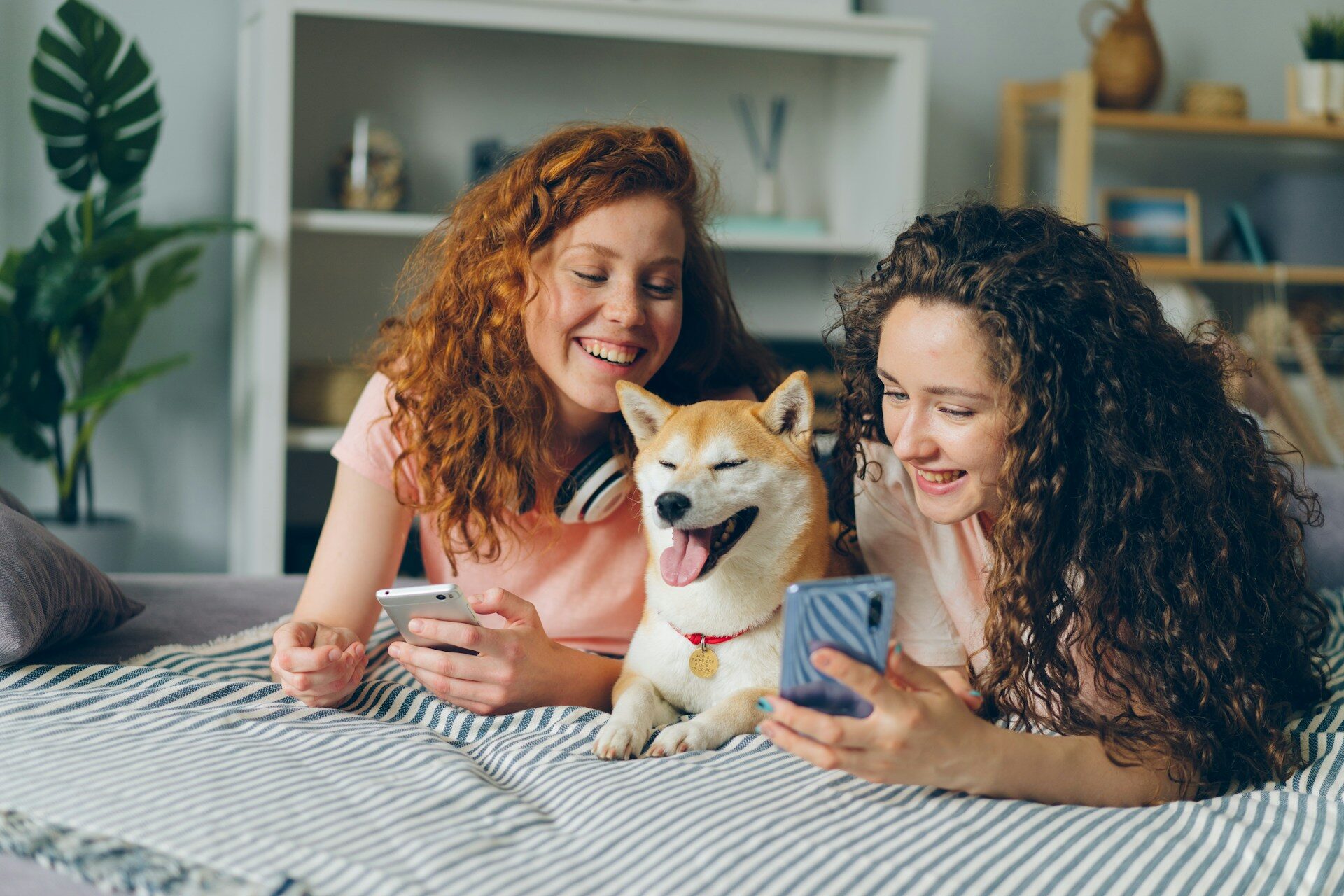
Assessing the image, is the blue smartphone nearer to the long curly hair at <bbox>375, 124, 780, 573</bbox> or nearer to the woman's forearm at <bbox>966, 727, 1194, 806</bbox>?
the woman's forearm at <bbox>966, 727, 1194, 806</bbox>

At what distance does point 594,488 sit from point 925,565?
0.44 metres

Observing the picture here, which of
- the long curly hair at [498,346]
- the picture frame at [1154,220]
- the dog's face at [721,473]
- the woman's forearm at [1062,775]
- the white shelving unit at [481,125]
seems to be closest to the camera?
the woman's forearm at [1062,775]

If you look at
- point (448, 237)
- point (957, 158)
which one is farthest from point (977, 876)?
point (957, 158)

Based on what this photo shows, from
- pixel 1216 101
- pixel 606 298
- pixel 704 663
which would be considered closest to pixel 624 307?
pixel 606 298

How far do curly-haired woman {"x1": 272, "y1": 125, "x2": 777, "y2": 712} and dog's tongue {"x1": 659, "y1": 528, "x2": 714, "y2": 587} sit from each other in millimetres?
177

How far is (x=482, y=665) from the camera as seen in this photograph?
1.19m

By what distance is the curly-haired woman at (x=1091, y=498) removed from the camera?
108 centimetres

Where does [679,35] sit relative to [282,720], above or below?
above

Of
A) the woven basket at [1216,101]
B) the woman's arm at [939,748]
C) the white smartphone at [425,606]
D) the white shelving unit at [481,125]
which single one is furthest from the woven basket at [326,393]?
the woven basket at [1216,101]

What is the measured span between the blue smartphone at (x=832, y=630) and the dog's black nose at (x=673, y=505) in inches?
11.7

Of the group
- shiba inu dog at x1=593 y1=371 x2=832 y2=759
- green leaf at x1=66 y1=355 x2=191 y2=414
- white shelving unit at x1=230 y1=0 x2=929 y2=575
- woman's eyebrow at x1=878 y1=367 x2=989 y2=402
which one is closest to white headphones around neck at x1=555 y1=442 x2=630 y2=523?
shiba inu dog at x1=593 y1=371 x2=832 y2=759

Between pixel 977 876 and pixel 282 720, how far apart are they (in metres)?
0.71

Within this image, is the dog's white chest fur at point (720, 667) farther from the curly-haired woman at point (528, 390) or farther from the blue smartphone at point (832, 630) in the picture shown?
the blue smartphone at point (832, 630)

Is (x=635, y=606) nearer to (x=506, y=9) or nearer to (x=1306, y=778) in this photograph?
(x=1306, y=778)
